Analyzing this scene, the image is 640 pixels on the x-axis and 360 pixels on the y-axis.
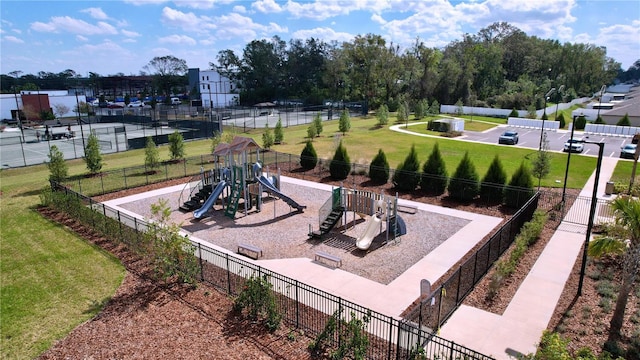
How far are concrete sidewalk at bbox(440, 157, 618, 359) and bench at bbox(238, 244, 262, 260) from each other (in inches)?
279

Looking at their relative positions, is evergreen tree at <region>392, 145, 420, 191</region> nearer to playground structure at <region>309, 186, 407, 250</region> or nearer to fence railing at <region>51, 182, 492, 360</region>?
playground structure at <region>309, 186, 407, 250</region>

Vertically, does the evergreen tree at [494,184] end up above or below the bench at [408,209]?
above

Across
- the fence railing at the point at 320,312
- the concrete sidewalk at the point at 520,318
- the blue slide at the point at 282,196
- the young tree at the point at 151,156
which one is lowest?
the concrete sidewalk at the point at 520,318

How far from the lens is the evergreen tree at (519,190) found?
64.5ft

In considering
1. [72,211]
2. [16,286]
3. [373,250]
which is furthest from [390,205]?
[72,211]

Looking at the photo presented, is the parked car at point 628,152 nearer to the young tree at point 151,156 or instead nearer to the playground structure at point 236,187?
the playground structure at point 236,187

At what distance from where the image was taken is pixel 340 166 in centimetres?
2622

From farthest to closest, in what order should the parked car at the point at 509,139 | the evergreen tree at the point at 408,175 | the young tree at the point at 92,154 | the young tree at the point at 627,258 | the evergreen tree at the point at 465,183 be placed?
1. the parked car at the point at 509,139
2. the young tree at the point at 92,154
3. the evergreen tree at the point at 408,175
4. the evergreen tree at the point at 465,183
5. the young tree at the point at 627,258

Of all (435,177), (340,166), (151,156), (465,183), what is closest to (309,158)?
(340,166)

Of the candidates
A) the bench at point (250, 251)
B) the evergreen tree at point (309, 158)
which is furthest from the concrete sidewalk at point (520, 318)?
the evergreen tree at point (309, 158)

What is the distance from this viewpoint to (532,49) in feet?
313

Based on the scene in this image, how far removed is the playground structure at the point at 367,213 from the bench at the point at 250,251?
2680mm

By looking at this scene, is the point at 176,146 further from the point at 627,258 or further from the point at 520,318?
the point at 627,258

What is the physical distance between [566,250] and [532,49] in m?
95.5
